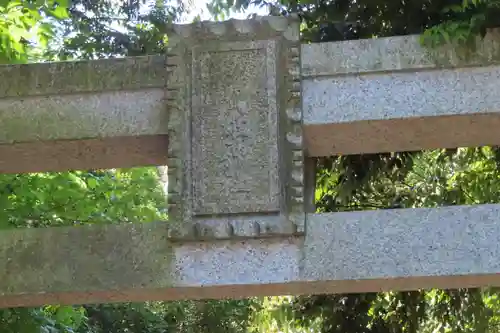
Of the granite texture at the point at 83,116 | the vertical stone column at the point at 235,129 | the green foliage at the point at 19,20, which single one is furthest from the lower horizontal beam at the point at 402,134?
the green foliage at the point at 19,20

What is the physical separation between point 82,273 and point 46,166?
23.4 inches

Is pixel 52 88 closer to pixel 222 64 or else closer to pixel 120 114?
pixel 120 114

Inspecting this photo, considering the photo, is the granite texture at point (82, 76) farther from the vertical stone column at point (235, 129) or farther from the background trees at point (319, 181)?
the background trees at point (319, 181)

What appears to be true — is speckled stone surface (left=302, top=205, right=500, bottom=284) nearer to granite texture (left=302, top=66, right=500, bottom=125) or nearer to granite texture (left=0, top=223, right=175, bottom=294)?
granite texture (left=302, top=66, right=500, bottom=125)

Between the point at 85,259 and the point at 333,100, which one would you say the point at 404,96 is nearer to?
the point at 333,100

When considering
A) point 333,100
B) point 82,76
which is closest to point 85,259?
point 82,76

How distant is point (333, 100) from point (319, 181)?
7.25 ft

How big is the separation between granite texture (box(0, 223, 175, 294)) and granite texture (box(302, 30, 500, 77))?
0.91 m

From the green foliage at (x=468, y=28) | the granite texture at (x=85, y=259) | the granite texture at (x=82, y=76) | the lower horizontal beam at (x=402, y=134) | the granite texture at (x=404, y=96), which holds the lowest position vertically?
the granite texture at (x=85, y=259)

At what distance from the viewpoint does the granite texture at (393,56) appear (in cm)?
289

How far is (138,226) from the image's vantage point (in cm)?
282

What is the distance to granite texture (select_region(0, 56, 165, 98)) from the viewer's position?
119 inches

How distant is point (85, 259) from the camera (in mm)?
2789

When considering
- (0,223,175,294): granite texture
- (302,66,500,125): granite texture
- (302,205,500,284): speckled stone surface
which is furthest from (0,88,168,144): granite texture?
(302,205,500,284): speckled stone surface
